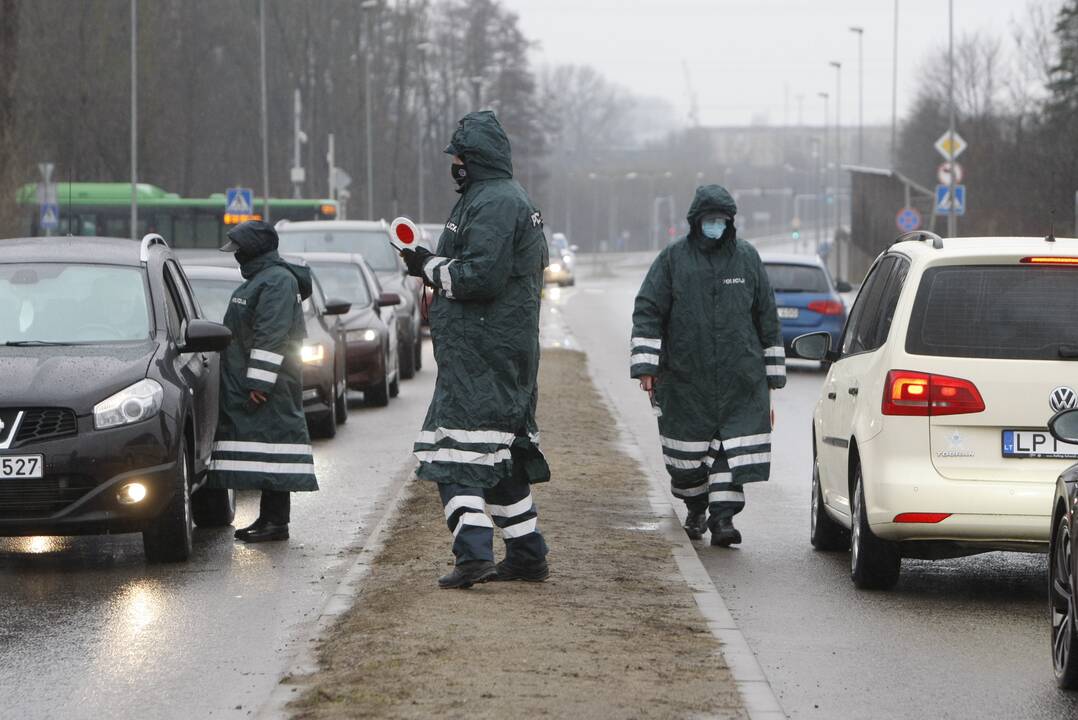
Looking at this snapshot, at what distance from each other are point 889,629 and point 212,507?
→ 15.1 ft

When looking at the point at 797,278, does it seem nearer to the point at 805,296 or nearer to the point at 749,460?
the point at 805,296

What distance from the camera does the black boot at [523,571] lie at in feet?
29.5

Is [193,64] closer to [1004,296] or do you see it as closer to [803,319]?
[803,319]

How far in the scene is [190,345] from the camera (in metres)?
10.8

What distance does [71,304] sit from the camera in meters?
11.0

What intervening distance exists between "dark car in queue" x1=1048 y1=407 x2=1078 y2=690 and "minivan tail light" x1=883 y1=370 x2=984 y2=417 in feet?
4.79

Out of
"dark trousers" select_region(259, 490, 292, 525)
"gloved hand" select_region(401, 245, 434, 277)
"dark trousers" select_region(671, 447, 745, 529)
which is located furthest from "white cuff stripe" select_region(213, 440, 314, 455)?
"gloved hand" select_region(401, 245, 434, 277)

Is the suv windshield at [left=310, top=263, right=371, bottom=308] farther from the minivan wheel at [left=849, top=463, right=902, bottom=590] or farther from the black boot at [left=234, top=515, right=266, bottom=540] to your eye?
the minivan wheel at [left=849, top=463, right=902, bottom=590]

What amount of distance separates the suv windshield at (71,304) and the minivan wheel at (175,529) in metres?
0.81

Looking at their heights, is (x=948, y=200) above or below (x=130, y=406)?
above

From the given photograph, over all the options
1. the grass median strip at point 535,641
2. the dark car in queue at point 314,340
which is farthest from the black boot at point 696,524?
the dark car in queue at point 314,340

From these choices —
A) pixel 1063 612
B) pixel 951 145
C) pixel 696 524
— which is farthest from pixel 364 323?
pixel 951 145

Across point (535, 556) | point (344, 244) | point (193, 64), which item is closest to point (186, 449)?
point (535, 556)

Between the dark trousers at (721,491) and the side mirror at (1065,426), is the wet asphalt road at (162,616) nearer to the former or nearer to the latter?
the dark trousers at (721,491)
